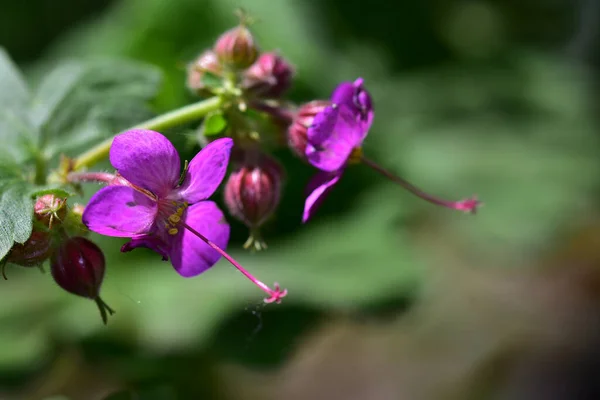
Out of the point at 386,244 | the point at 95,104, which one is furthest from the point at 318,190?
the point at 386,244

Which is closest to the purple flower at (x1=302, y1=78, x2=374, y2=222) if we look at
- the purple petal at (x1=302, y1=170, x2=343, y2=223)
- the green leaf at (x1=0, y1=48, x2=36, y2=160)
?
the purple petal at (x1=302, y1=170, x2=343, y2=223)

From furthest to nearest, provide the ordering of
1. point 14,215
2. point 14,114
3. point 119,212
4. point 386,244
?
1. point 386,244
2. point 14,114
3. point 14,215
4. point 119,212

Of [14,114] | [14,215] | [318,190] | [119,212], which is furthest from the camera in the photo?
[14,114]

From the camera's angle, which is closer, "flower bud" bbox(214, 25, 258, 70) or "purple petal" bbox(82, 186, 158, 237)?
"purple petal" bbox(82, 186, 158, 237)

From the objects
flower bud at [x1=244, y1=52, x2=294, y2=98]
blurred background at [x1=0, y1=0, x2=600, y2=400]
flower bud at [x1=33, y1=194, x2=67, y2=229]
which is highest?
flower bud at [x1=244, y1=52, x2=294, y2=98]

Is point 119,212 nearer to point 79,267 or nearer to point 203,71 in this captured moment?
point 79,267

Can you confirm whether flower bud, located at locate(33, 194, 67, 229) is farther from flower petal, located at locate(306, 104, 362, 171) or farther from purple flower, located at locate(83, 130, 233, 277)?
flower petal, located at locate(306, 104, 362, 171)

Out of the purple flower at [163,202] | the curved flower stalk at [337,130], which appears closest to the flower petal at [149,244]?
the purple flower at [163,202]
